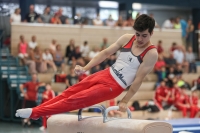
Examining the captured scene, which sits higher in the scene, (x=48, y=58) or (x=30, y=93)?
(x=48, y=58)

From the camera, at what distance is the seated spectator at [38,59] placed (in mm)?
14205

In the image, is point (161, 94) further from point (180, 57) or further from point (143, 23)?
point (143, 23)

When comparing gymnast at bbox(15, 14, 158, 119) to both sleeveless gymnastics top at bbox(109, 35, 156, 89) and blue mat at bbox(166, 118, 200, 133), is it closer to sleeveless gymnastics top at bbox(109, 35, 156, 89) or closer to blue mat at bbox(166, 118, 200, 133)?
sleeveless gymnastics top at bbox(109, 35, 156, 89)

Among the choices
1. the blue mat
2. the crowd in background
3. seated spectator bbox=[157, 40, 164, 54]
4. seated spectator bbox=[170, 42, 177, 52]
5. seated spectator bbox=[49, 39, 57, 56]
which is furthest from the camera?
seated spectator bbox=[170, 42, 177, 52]

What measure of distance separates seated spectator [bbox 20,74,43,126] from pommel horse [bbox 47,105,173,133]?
668cm

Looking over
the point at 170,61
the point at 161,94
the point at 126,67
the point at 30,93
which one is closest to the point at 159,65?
the point at 170,61

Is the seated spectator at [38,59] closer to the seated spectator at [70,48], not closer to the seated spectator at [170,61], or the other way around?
the seated spectator at [70,48]

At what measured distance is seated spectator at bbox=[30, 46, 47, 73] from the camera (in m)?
14.2

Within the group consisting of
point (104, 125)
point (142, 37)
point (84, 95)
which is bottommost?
point (104, 125)

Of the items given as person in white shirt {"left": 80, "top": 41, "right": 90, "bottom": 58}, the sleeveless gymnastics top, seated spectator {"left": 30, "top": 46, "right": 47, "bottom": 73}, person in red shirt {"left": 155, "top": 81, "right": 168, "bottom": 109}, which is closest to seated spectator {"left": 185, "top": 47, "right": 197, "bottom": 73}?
person in red shirt {"left": 155, "top": 81, "right": 168, "bottom": 109}

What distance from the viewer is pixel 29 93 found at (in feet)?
41.7

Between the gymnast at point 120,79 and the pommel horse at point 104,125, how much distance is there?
208 mm

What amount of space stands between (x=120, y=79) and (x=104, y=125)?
619 millimetres

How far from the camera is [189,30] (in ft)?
64.8
